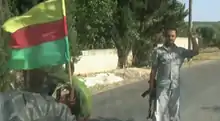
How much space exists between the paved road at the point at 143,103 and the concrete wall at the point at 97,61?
1955mm

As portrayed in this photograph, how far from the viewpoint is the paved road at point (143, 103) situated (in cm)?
1074

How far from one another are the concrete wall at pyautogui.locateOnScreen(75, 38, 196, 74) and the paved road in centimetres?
195

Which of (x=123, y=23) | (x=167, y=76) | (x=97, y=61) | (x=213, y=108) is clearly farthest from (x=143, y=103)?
(x=123, y=23)

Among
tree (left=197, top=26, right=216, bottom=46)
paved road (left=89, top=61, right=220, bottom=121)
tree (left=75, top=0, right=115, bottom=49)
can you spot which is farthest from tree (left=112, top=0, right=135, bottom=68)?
tree (left=197, top=26, right=216, bottom=46)

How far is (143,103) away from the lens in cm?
1256

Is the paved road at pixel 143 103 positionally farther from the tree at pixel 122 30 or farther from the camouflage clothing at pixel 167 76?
the tree at pixel 122 30

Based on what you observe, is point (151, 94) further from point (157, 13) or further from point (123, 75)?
point (157, 13)

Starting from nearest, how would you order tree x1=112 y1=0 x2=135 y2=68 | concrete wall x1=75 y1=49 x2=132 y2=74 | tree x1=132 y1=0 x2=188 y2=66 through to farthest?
concrete wall x1=75 y1=49 x2=132 y2=74, tree x1=112 y1=0 x2=135 y2=68, tree x1=132 y1=0 x2=188 y2=66

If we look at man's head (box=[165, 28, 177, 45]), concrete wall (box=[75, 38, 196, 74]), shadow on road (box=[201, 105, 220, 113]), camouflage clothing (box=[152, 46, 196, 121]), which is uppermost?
man's head (box=[165, 28, 177, 45])

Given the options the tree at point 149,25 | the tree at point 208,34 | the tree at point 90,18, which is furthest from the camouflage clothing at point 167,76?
the tree at point 208,34

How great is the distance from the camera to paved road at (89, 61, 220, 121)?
10742 mm

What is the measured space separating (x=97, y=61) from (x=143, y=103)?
614cm

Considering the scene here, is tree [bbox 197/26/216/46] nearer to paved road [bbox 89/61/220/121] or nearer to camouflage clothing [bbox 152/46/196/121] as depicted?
paved road [bbox 89/61/220/121]

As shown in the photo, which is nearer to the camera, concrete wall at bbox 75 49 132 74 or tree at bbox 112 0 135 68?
concrete wall at bbox 75 49 132 74
